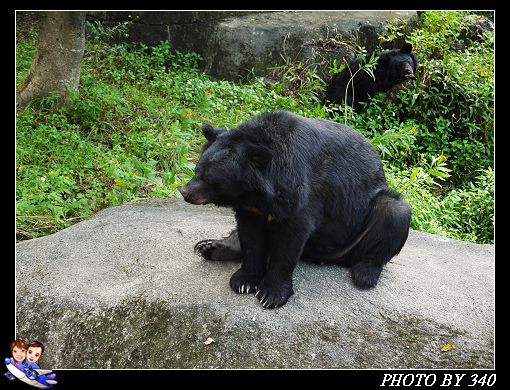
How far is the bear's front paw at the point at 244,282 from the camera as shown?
375 cm

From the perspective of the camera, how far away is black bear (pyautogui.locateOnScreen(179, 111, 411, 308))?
3.48m

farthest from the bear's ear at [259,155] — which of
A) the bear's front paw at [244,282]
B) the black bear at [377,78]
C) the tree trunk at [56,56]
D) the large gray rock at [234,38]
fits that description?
the large gray rock at [234,38]

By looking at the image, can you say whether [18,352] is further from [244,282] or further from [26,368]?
[244,282]

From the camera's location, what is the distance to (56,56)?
23.7 ft

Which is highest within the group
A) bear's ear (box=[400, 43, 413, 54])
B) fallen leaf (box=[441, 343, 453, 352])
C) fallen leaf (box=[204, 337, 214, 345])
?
bear's ear (box=[400, 43, 413, 54])

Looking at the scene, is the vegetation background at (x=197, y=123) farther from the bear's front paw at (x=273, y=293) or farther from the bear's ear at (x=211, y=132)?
the bear's front paw at (x=273, y=293)

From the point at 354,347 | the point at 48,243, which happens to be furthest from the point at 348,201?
the point at 48,243

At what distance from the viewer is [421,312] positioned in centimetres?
371

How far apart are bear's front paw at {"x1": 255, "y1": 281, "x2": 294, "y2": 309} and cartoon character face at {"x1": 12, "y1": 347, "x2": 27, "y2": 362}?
1376 millimetres

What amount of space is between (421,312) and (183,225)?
195 cm

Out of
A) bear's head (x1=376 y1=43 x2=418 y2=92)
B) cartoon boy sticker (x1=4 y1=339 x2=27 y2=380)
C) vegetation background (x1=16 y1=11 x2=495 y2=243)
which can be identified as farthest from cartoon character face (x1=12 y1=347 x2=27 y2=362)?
bear's head (x1=376 y1=43 x2=418 y2=92)

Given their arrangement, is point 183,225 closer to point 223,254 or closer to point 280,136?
point 223,254

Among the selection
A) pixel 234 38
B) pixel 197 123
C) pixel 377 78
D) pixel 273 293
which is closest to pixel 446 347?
pixel 273 293

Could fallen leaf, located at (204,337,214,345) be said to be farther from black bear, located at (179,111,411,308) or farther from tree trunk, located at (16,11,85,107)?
tree trunk, located at (16,11,85,107)
